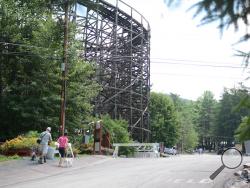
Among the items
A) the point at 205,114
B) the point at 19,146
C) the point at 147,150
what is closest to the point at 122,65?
the point at 147,150

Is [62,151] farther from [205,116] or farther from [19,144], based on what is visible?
[205,116]

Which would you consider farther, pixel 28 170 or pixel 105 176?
pixel 28 170

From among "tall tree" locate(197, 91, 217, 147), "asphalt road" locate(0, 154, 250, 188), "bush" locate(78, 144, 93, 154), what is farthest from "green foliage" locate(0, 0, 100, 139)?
"tall tree" locate(197, 91, 217, 147)

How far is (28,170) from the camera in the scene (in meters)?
21.0

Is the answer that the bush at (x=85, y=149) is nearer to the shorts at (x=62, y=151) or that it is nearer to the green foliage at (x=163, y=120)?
the shorts at (x=62, y=151)

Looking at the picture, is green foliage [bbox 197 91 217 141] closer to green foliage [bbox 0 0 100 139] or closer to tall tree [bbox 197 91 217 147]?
tall tree [bbox 197 91 217 147]

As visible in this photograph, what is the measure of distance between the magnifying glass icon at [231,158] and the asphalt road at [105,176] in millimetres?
242

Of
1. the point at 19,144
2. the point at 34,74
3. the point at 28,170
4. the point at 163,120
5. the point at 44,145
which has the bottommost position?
the point at 28,170

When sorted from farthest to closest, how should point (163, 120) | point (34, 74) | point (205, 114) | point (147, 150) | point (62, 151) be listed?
point (205, 114)
point (163, 120)
point (147, 150)
point (34, 74)
point (62, 151)

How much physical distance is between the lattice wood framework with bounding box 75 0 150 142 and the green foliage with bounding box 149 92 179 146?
60.0 feet

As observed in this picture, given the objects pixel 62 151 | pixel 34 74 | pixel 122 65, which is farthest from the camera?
pixel 122 65

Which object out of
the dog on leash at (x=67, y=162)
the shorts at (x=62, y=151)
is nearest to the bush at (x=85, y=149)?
the shorts at (x=62, y=151)

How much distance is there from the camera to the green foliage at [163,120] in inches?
3408

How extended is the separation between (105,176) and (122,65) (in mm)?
44664
